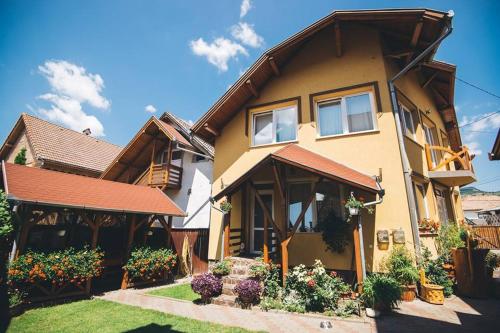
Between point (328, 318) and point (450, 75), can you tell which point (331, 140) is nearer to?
point (328, 318)

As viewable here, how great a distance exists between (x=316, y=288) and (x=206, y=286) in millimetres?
3281

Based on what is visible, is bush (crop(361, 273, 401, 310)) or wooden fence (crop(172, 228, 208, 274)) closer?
bush (crop(361, 273, 401, 310))

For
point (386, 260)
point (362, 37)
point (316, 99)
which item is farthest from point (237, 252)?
point (362, 37)

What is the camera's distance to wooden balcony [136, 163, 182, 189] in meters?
15.1

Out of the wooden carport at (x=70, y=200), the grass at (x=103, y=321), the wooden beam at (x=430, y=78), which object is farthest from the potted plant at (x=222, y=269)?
the wooden beam at (x=430, y=78)

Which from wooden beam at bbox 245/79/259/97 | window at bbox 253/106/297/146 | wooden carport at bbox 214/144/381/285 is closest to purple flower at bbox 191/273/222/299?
wooden carport at bbox 214/144/381/285

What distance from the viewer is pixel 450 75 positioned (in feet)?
35.6

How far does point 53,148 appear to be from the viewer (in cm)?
1845

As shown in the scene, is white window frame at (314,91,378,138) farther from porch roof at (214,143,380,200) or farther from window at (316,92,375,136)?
porch roof at (214,143,380,200)

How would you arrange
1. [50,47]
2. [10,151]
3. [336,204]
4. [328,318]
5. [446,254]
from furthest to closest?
[10,151] < [50,47] < [336,204] < [446,254] < [328,318]

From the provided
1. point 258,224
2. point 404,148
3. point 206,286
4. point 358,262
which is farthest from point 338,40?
point 206,286

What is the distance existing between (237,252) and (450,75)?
40.4 feet

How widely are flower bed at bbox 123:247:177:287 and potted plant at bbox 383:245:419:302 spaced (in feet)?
27.5

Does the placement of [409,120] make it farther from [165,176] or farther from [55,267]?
[55,267]
